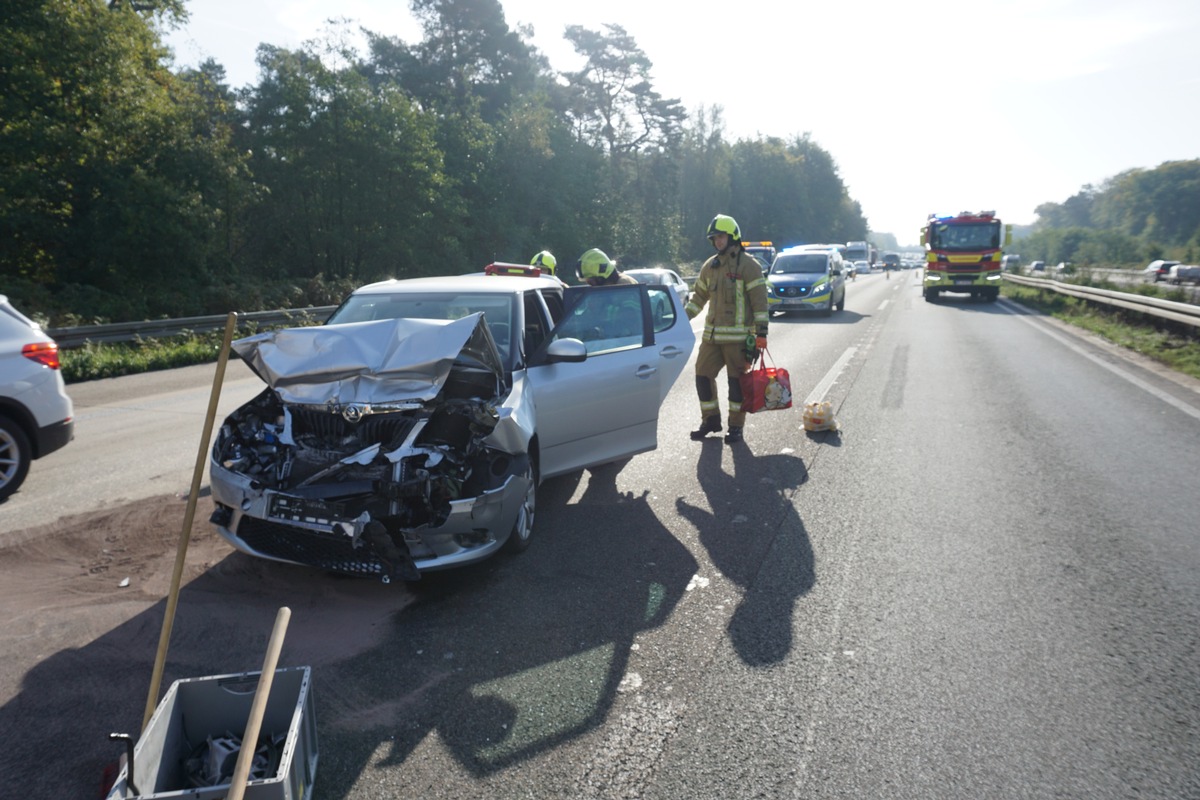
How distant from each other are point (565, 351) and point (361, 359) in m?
1.46

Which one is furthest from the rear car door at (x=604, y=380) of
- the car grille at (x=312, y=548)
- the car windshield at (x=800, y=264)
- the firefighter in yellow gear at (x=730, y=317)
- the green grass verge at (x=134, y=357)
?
the car windshield at (x=800, y=264)

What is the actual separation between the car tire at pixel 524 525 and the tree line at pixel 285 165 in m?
15.5

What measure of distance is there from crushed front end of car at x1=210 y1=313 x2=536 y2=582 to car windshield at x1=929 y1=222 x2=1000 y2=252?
26449 millimetres

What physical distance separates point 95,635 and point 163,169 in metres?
21.9

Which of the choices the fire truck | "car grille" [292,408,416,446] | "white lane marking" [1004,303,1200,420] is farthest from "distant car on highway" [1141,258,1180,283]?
"car grille" [292,408,416,446]

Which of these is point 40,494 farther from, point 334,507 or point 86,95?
point 86,95

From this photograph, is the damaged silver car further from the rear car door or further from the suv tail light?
the suv tail light

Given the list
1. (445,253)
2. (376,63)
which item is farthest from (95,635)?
(376,63)

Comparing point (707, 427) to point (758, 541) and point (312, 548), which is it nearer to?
point (758, 541)

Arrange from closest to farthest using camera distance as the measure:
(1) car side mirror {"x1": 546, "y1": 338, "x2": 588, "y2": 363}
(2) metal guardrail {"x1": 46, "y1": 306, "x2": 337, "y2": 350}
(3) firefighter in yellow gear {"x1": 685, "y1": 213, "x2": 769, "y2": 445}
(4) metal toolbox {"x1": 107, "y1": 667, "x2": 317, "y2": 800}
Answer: (4) metal toolbox {"x1": 107, "y1": 667, "x2": 317, "y2": 800}, (1) car side mirror {"x1": 546, "y1": 338, "x2": 588, "y2": 363}, (3) firefighter in yellow gear {"x1": 685, "y1": 213, "x2": 769, "y2": 445}, (2) metal guardrail {"x1": 46, "y1": 306, "x2": 337, "y2": 350}

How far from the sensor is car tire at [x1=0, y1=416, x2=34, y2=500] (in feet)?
21.0

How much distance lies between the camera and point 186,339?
57.1ft

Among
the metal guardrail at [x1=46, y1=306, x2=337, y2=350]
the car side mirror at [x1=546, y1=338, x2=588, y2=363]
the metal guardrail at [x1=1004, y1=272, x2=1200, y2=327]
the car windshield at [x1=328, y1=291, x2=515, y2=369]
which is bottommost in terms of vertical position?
the metal guardrail at [x1=1004, y1=272, x2=1200, y2=327]

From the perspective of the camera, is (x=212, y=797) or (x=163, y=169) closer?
(x=212, y=797)
